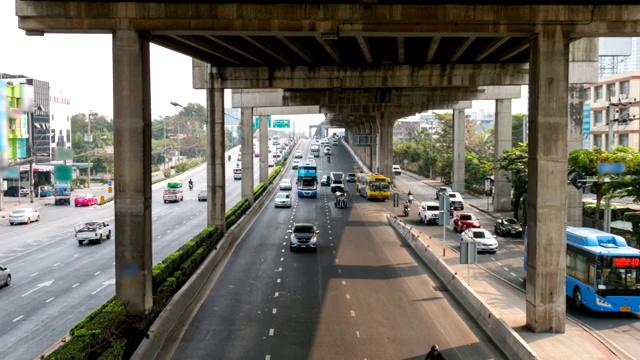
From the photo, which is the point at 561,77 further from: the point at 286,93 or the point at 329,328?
the point at 286,93

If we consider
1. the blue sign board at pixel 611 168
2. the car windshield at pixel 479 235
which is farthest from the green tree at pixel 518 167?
the blue sign board at pixel 611 168

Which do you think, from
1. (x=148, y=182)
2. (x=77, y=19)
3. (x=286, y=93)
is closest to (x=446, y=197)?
(x=148, y=182)

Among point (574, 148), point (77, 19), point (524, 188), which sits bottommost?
point (524, 188)

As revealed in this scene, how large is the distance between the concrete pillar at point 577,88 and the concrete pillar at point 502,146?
57.6 feet

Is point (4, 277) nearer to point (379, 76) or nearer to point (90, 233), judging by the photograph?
point (90, 233)

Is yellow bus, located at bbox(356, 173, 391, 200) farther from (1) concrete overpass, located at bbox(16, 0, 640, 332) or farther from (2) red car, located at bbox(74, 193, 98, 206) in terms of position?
(1) concrete overpass, located at bbox(16, 0, 640, 332)

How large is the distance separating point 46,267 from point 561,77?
2792cm

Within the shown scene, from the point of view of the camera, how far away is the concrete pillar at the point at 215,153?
42000 millimetres

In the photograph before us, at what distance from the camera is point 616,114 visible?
71750 mm

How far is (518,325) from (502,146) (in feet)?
137

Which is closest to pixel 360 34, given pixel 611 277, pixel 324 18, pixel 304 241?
pixel 324 18

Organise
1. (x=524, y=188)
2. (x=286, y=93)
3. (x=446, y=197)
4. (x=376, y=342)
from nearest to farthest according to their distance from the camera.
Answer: (x=376, y=342)
(x=446, y=197)
(x=524, y=188)
(x=286, y=93)

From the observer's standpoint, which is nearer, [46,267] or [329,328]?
[329,328]

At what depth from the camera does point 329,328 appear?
22141mm
